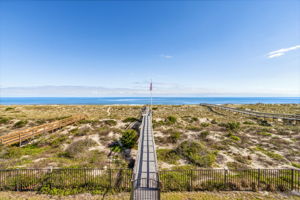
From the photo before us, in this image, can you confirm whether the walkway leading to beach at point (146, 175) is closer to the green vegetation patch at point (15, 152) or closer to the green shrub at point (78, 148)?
the green shrub at point (78, 148)

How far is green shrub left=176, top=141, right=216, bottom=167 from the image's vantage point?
1253 cm

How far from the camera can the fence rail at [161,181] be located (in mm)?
9125

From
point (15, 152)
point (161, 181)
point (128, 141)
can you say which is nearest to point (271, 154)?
point (161, 181)

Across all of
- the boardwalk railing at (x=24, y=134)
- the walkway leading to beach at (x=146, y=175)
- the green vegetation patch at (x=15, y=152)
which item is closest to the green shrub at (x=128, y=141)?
the walkway leading to beach at (x=146, y=175)

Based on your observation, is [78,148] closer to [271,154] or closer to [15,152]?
[15,152]

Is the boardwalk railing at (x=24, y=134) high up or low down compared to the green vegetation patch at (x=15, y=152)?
up

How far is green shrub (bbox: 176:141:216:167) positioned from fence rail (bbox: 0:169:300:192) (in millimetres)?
2099

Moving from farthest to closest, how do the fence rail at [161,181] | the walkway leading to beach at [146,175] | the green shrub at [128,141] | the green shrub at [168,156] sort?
1. the green shrub at [128,141]
2. the green shrub at [168,156]
3. the fence rail at [161,181]
4. the walkway leading to beach at [146,175]

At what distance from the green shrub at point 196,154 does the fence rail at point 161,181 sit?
2.10 meters

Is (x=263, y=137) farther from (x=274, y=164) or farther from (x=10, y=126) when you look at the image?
(x=10, y=126)

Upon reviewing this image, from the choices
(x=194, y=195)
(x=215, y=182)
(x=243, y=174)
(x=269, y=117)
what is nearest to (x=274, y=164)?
(x=243, y=174)

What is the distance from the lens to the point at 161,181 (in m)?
9.48

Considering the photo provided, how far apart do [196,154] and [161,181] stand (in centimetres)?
619

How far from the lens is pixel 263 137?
19.7 meters
